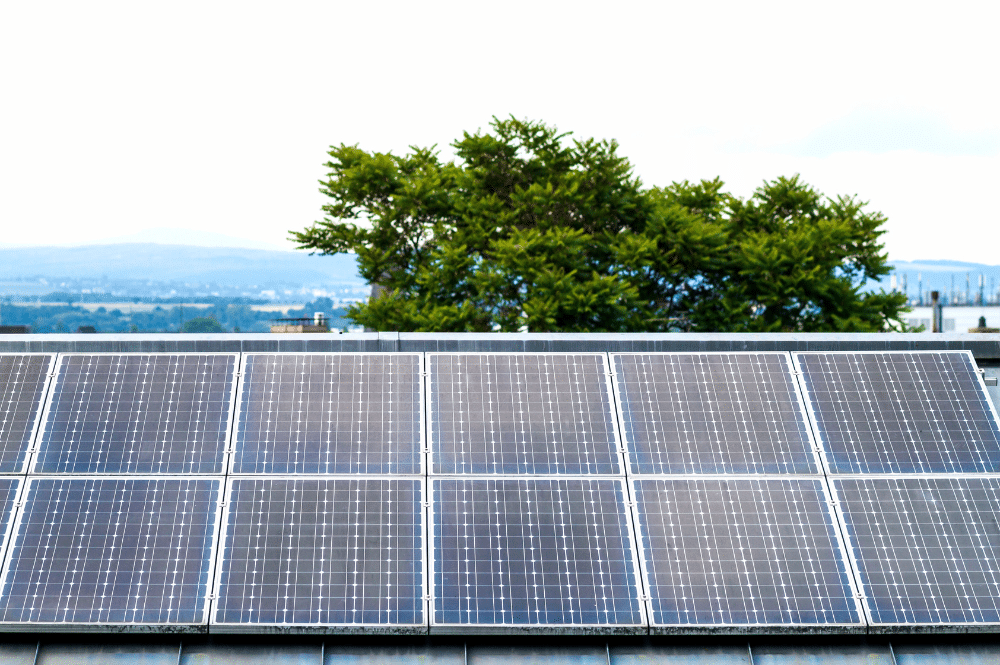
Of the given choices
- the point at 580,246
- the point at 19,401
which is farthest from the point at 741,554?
the point at 580,246

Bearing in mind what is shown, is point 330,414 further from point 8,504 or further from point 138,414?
point 8,504

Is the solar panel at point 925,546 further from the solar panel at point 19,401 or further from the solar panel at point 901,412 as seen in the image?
the solar panel at point 19,401

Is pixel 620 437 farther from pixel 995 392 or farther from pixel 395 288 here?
pixel 395 288

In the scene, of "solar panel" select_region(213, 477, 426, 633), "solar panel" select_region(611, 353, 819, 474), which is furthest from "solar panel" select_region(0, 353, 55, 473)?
"solar panel" select_region(611, 353, 819, 474)

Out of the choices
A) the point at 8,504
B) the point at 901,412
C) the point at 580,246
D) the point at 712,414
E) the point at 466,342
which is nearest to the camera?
the point at 8,504

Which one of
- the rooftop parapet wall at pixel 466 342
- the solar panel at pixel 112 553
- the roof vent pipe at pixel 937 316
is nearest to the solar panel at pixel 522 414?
the rooftop parapet wall at pixel 466 342
